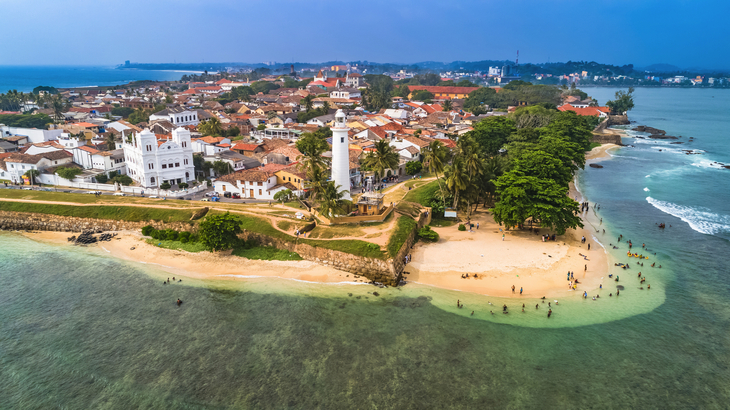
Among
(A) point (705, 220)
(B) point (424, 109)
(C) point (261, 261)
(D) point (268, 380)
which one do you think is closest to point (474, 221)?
(C) point (261, 261)

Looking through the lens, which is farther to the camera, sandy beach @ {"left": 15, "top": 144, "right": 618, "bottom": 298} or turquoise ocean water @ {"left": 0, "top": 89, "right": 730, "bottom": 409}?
sandy beach @ {"left": 15, "top": 144, "right": 618, "bottom": 298}

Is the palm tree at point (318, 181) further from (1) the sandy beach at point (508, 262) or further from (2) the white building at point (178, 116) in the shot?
(2) the white building at point (178, 116)

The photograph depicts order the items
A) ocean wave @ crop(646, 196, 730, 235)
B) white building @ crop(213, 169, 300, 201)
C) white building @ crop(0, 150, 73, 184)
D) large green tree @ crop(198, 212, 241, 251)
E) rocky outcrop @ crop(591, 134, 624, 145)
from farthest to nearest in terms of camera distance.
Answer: rocky outcrop @ crop(591, 134, 624, 145) < white building @ crop(0, 150, 73, 184) < white building @ crop(213, 169, 300, 201) < ocean wave @ crop(646, 196, 730, 235) < large green tree @ crop(198, 212, 241, 251)

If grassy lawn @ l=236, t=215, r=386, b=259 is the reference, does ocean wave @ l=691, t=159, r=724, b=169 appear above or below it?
above

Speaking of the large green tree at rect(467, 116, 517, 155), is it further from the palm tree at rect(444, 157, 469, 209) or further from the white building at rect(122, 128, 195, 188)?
the white building at rect(122, 128, 195, 188)

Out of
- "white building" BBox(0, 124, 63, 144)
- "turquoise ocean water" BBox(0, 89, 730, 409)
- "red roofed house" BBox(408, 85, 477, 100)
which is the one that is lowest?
"turquoise ocean water" BBox(0, 89, 730, 409)

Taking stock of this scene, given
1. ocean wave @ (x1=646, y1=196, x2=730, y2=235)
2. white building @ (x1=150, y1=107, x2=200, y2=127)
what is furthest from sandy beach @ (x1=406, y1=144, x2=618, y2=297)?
white building @ (x1=150, y1=107, x2=200, y2=127)

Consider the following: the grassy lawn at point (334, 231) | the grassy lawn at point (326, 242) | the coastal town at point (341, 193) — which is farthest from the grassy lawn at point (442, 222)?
the grassy lawn at point (326, 242)
